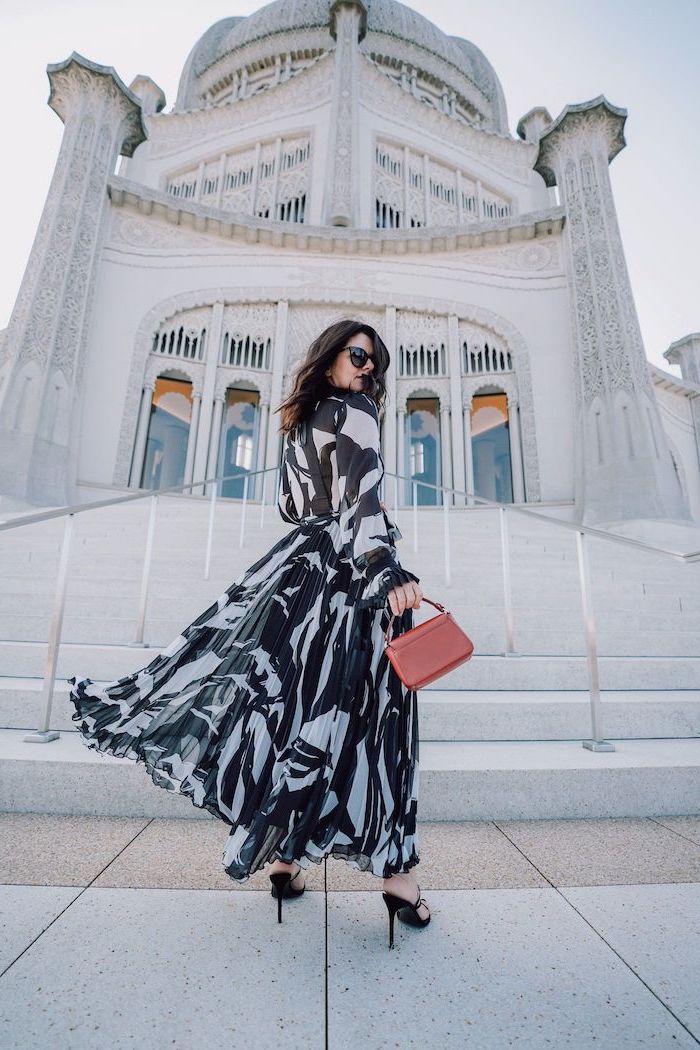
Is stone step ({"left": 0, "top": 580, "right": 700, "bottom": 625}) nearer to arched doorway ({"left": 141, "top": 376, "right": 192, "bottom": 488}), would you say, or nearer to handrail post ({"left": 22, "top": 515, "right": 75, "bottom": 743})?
handrail post ({"left": 22, "top": 515, "right": 75, "bottom": 743})

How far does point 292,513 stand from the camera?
1.48 m

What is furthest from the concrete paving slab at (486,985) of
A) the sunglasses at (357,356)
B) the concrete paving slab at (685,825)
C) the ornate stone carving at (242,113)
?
the ornate stone carving at (242,113)

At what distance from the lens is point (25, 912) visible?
118 cm

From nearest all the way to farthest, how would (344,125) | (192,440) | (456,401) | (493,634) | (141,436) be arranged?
(493,634) < (141,436) < (192,440) < (456,401) < (344,125)

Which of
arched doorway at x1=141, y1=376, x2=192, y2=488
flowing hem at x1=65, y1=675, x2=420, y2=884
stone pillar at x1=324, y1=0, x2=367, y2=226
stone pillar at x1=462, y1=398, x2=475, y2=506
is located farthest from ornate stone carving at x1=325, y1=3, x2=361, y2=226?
flowing hem at x1=65, y1=675, x2=420, y2=884

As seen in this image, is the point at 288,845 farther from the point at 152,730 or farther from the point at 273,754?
the point at 152,730

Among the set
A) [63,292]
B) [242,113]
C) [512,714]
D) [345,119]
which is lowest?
[512,714]

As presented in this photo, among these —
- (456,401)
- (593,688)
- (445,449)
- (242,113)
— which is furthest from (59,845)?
(242,113)

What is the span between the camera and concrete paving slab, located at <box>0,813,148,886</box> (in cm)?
134

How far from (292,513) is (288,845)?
83cm

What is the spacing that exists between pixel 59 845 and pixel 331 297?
9.81 meters

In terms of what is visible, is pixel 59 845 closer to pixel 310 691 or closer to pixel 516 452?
pixel 310 691

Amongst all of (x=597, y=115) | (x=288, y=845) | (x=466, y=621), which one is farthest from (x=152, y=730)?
(x=597, y=115)

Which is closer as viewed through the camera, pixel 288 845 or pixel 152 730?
pixel 288 845
